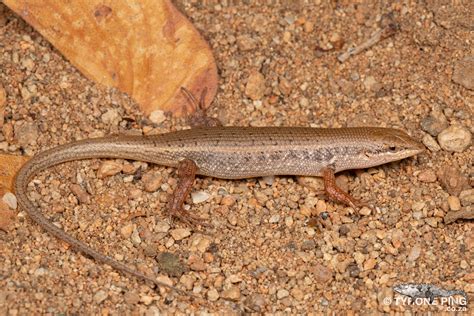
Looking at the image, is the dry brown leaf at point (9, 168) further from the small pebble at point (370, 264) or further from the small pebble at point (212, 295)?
the small pebble at point (370, 264)

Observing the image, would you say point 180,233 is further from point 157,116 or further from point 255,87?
point 255,87

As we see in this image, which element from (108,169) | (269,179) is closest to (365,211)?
(269,179)

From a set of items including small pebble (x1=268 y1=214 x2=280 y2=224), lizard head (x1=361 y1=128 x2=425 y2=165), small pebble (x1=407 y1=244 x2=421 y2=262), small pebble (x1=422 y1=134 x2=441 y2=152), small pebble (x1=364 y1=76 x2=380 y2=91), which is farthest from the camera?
small pebble (x1=364 y1=76 x2=380 y2=91)

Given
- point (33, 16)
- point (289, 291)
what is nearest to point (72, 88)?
point (33, 16)

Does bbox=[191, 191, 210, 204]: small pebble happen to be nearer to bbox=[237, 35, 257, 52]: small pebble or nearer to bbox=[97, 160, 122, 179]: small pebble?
bbox=[97, 160, 122, 179]: small pebble

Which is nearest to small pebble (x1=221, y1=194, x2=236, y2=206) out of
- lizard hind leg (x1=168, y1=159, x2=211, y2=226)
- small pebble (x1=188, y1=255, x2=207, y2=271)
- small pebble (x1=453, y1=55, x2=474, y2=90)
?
lizard hind leg (x1=168, y1=159, x2=211, y2=226)

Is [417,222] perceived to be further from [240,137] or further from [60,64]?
[60,64]

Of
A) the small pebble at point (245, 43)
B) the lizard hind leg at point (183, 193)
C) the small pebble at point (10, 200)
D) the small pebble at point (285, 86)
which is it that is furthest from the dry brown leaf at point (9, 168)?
the small pebble at point (285, 86)
